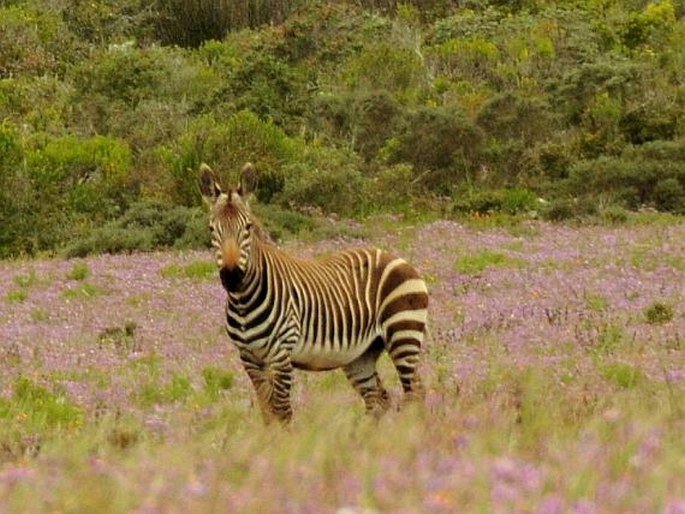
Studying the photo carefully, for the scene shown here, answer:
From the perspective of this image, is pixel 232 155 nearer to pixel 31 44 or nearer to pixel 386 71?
pixel 386 71

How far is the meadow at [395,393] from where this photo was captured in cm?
452

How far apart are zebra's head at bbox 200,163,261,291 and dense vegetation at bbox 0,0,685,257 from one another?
14053 mm

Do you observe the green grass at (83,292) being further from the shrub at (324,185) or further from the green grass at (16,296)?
the shrub at (324,185)

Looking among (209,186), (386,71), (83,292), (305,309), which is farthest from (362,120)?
(209,186)

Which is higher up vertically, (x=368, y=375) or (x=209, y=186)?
(x=209, y=186)

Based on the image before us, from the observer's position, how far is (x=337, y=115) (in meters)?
34.2

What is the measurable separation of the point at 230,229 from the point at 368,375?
182cm

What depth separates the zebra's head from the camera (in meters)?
10.7

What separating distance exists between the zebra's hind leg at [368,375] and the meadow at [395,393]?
45 cm

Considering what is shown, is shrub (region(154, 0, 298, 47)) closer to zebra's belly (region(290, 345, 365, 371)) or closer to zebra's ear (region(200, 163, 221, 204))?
zebra's belly (region(290, 345, 365, 371))

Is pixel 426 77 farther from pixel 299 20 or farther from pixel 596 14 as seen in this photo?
pixel 596 14

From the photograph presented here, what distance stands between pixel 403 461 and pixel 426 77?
34.2m

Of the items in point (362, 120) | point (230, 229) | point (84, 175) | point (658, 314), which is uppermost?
point (230, 229)

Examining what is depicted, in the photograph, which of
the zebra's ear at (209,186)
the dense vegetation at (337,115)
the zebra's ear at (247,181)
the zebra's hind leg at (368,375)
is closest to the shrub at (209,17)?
the dense vegetation at (337,115)
